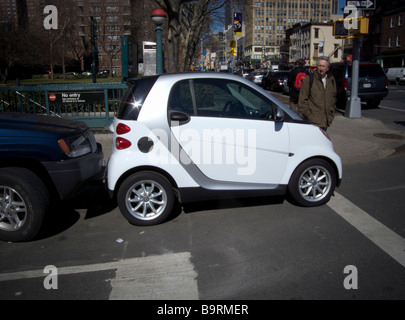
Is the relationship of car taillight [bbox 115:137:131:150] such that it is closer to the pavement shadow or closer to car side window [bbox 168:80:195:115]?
car side window [bbox 168:80:195:115]

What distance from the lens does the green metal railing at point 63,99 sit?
9.37 meters

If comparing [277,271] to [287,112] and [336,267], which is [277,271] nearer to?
[336,267]

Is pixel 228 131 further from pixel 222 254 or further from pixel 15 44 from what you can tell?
pixel 15 44

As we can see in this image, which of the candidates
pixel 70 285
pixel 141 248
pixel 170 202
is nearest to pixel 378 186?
pixel 170 202

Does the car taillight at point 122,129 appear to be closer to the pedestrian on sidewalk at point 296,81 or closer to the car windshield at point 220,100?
the car windshield at point 220,100

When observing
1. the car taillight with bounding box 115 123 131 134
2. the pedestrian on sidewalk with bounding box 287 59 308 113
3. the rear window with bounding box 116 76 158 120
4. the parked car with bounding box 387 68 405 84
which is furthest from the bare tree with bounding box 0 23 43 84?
the parked car with bounding box 387 68 405 84

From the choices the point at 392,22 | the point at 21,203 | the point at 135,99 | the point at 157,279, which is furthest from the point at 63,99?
the point at 392,22

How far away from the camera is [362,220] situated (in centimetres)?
454

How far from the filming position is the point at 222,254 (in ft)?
12.3

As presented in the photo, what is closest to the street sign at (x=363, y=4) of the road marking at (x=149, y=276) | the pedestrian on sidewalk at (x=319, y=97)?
the pedestrian on sidewalk at (x=319, y=97)

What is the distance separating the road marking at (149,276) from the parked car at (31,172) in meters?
0.73

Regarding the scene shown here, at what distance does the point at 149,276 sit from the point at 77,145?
1.92m

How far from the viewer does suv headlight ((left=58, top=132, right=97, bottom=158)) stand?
4176mm

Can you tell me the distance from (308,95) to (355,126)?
19.8ft
